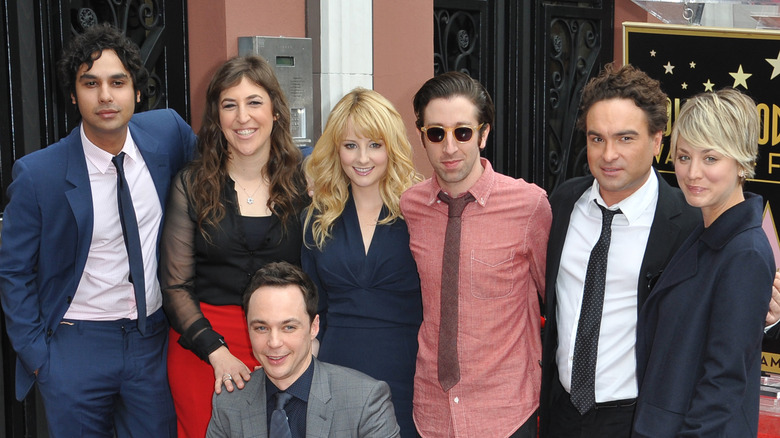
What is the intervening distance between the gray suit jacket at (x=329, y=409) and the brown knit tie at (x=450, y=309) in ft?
0.67

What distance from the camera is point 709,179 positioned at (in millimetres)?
2369

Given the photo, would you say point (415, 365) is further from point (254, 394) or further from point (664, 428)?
point (664, 428)

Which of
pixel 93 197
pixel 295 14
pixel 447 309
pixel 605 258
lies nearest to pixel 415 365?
pixel 447 309

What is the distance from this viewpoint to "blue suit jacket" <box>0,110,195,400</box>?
10.4 ft

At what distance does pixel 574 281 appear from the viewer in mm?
2760

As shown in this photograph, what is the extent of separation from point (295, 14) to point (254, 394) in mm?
2741

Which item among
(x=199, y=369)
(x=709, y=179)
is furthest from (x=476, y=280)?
(x=199, y=369)

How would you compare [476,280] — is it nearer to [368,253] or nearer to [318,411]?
[368,253]

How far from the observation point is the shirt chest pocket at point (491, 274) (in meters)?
2.81

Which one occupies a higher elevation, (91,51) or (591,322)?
(91,51)

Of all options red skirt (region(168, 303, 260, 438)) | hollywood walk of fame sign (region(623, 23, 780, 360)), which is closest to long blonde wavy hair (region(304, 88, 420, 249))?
red skirt (region(168, 303, 260, 438))

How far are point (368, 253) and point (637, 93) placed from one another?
1.04 meters

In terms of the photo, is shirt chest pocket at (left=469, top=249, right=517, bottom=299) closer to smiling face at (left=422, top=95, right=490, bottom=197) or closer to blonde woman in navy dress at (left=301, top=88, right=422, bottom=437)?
smiling face at (left=422, top=95, right=490, bottom=197)

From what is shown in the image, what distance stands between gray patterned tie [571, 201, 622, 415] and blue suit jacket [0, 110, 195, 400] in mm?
1701
